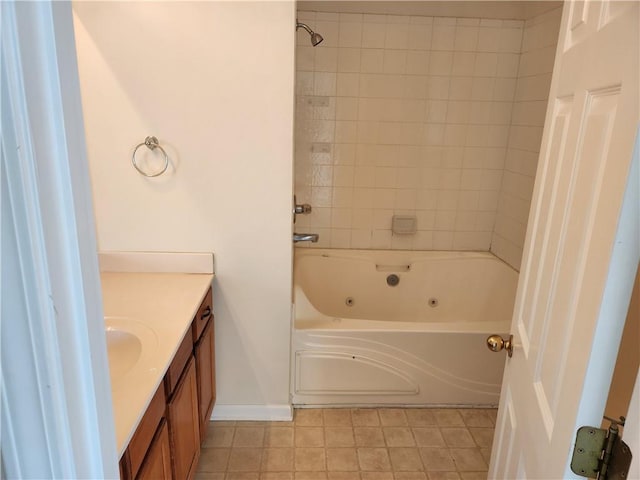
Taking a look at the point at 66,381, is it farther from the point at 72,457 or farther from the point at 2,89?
the point at 2,89

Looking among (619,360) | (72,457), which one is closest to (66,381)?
(72,457)

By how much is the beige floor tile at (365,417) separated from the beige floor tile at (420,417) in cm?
16

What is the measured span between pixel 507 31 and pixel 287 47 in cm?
161

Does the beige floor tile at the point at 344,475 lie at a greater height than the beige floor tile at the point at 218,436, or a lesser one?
lesser

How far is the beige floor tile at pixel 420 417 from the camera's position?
7.35 ft

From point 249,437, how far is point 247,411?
0.14 metres

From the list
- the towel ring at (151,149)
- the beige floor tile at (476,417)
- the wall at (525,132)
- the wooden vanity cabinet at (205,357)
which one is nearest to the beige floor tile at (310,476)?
the wooden vanity cabinet at (205,357)

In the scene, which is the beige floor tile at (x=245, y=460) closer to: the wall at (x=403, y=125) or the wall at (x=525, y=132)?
the wall at (x=403, y=125)

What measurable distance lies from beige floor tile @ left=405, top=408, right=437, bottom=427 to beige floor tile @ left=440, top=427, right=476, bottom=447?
8cm

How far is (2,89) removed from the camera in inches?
16.0

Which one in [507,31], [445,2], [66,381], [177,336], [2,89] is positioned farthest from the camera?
[507,31]

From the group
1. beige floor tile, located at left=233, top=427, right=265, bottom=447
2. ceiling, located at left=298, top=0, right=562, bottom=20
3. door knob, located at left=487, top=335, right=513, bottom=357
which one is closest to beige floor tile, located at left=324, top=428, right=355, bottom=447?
beige floor tile, located at left=233, top=427, right=265, bottom=447

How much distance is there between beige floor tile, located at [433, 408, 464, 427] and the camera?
2246mm

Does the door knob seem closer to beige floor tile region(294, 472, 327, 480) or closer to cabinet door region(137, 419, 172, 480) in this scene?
cabinet door region(137, 419, 172, 480)
